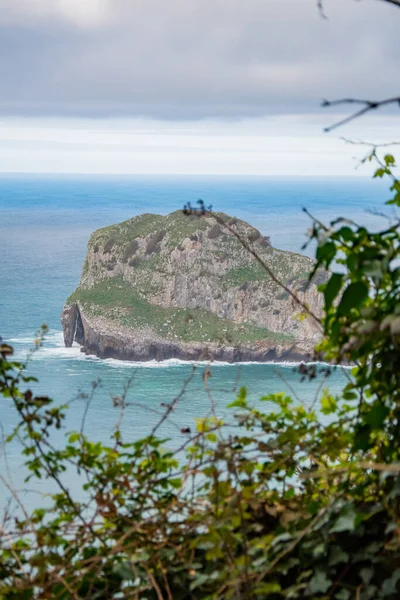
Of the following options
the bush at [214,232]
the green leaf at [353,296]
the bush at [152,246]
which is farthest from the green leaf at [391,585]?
the bush at [152,246]

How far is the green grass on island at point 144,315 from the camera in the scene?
5009 cm

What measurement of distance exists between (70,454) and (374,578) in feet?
2.24

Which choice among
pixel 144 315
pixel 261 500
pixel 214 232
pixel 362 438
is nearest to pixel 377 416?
pixel 362 438

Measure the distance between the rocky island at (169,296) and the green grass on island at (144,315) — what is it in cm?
6

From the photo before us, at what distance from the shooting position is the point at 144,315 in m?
51.7

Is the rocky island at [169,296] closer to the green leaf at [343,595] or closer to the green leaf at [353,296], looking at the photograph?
the green leaf at [343,595]

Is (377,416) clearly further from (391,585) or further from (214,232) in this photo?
(214,232)

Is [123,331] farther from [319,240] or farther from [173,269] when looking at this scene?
[319,240]

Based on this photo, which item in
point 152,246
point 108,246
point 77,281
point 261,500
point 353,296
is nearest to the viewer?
point 353,296

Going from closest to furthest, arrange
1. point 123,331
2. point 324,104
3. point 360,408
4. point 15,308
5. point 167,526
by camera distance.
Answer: point 324,104
point 360,408
point 167,526
point 123,331
point 15,308

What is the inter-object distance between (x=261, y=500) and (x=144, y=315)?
1978 inches

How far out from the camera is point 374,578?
53.4 inches

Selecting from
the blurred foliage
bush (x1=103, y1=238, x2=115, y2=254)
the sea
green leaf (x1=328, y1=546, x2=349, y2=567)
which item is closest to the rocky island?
bush (x1=103, y1=238, x2=115, y2=254)

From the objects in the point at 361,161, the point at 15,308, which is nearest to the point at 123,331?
the point at 15,308
